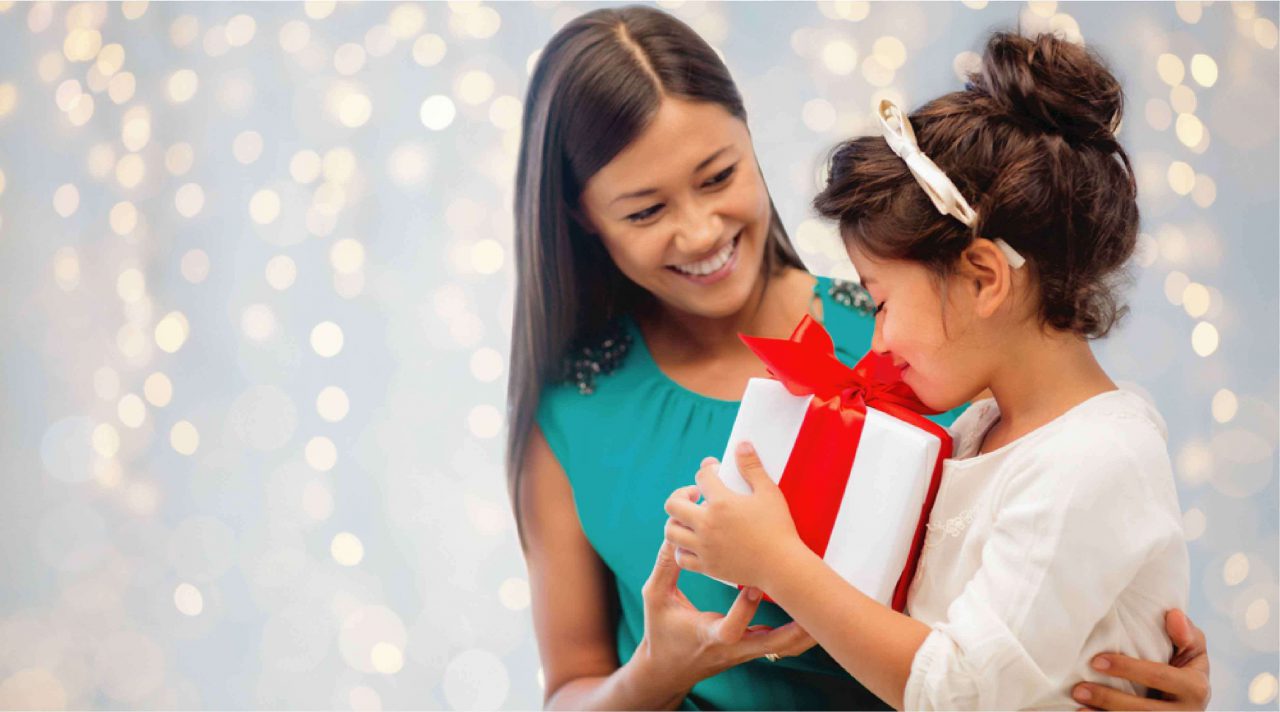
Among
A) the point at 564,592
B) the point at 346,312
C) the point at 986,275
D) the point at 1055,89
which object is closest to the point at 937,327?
the point at 986,275

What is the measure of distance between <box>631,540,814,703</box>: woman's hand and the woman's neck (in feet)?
1.06

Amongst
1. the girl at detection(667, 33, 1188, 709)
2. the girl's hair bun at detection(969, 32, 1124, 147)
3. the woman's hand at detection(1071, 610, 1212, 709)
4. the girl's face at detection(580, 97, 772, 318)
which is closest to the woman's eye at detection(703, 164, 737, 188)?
the girl's face at detection(580, 97, 772, 318)

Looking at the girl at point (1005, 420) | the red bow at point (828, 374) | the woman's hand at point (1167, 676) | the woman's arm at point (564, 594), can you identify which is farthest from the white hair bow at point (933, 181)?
the woman's arm at point (564, 594)

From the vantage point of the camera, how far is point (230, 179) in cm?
221

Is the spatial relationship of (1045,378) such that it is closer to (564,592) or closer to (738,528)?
(738,528)

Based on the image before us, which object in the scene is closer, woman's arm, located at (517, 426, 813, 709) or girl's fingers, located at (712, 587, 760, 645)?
girl's fingers, located at (712, 587, 760, 645)

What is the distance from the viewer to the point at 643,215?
4.65 ft

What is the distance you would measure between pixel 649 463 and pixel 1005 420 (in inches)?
20.0

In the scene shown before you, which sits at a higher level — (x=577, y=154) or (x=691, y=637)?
(x=577, y=154)

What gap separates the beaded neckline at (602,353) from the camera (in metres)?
1.60

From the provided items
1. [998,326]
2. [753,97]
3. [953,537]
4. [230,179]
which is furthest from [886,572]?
[230,179]

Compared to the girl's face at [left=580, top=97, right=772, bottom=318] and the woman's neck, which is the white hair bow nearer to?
the woman's neck

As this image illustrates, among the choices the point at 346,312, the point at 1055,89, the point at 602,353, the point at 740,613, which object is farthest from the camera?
the point at 346,312

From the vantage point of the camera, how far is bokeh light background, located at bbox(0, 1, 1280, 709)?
2084 mm
